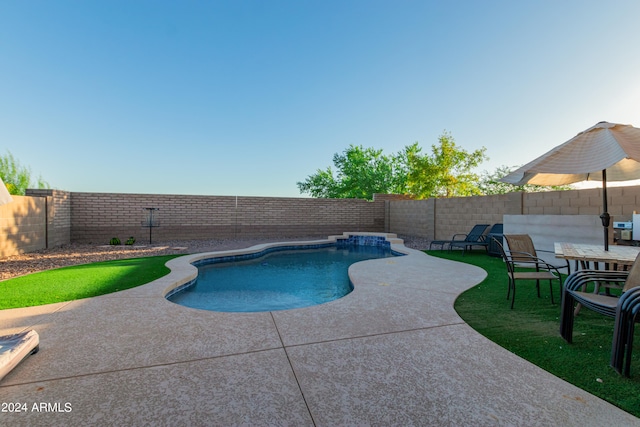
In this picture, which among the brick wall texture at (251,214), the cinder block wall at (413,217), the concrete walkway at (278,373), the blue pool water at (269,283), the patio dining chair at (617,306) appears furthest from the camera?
the cinder block wall at (413,217)

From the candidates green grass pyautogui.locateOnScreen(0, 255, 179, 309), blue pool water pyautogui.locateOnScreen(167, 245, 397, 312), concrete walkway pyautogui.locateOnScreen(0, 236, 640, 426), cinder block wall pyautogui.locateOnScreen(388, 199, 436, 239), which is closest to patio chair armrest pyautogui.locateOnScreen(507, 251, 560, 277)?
concrete walkway pyautogui.locateOnScreen(0, 236, 640, 426)

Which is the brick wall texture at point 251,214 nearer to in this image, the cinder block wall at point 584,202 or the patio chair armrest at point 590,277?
the cinder block wall at point 584,202

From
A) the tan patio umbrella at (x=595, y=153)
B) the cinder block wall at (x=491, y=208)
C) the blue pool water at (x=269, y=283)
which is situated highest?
the tan patio umbrella at (x=595, y=153)

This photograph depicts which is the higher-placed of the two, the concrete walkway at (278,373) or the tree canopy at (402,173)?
the tree canopy at (402,173)

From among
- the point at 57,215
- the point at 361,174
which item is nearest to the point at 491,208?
the point at 57,215

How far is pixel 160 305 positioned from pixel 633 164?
717 cm

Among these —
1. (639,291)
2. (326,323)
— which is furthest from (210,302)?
(639,291)

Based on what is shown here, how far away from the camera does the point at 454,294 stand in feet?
13.7

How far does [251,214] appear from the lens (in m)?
13.3

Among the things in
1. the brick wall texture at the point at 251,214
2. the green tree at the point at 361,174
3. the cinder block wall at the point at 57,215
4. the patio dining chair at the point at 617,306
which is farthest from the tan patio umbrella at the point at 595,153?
the green tree at the point at 361,174

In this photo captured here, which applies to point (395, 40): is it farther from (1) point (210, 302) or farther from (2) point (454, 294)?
(1) point (210, 302)

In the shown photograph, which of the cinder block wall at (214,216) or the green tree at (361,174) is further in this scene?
the green tree at (361,174)

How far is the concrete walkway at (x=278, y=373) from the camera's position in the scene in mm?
1667

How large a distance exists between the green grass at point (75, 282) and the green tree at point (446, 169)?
1661 centimetres
